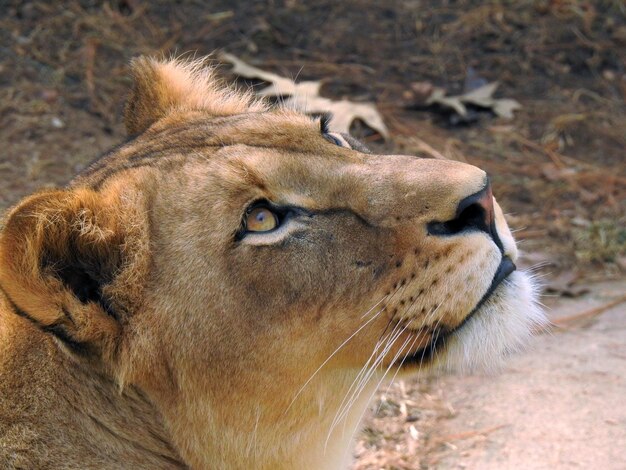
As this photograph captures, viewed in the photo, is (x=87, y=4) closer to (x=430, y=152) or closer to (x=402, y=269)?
(x=430, y=152)

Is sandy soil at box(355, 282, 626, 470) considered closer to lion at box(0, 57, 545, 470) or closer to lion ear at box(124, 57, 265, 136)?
lion at box(0, 57, 545, 470)

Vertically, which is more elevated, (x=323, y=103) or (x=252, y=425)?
(x=252, y=425)

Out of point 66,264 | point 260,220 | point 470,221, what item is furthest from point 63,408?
point 470,221

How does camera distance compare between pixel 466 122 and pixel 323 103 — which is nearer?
pixel 323 103

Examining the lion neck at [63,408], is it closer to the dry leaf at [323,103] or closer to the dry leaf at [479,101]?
the dry leaf at [323,103]

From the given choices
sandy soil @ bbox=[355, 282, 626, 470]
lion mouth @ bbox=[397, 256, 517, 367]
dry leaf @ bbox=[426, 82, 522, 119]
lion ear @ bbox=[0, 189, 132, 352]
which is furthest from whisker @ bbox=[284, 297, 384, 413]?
dry leaf @ bbox=[426, 82, 522, 119]

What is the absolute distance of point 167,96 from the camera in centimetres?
403

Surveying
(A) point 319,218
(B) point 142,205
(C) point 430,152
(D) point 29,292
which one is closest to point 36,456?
(D) point 29,292

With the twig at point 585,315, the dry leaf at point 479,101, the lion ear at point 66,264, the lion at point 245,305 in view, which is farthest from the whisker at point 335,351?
the dry leaf at point 479,101

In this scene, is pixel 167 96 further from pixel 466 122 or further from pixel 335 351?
pixel 466 122

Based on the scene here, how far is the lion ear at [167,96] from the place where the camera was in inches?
158

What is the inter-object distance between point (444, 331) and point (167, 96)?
174 centimetres

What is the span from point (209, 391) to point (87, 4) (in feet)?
21.3

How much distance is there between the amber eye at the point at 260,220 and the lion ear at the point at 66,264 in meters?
0.44
